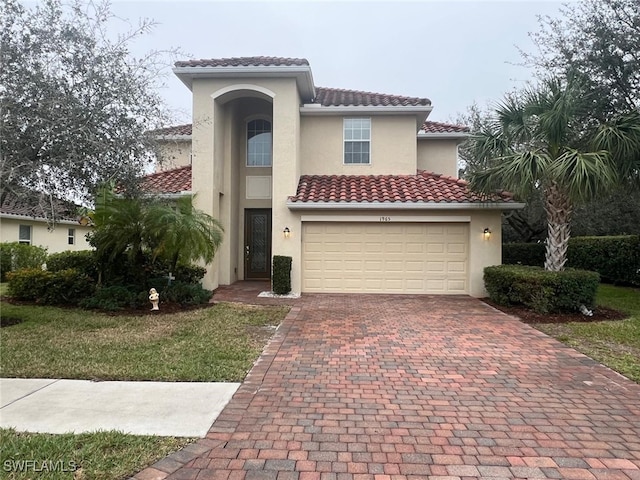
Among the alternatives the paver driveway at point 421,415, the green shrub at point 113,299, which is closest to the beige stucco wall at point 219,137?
the green shrub at point 113,299

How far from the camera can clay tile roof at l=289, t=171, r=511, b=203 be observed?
40.4 ft

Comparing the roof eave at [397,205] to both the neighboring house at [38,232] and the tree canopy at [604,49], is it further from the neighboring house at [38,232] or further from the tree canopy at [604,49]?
the neighboring house at [38,232]

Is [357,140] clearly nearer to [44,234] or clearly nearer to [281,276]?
[281,276]

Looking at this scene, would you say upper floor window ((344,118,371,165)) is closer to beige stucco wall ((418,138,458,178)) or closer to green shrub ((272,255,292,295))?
beige stucco wall ((418,138,458,178))

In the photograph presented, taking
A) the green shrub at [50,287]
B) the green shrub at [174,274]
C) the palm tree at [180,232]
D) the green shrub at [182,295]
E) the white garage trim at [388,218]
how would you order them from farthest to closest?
the white garage trim at [388,218], the green shrub at [174,274], the green shrub at [182,295], the green shrub at [50,287], the palm tree at [180,232]

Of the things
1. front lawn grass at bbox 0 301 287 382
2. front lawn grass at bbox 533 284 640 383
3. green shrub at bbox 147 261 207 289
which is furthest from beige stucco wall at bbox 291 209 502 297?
front lawn grass at bbox 0 301 287 382

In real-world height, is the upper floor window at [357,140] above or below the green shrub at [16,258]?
above

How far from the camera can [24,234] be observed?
19.5 metres

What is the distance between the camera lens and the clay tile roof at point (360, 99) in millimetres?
14219

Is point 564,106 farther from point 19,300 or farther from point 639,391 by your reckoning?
point 19,300

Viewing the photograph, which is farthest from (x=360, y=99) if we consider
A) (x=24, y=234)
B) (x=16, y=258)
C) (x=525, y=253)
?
(x=24, y=234)

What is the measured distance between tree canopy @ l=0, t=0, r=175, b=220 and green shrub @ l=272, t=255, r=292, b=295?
5.39 m

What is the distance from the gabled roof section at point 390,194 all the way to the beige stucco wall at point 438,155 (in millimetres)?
2521

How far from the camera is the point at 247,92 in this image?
1292 cm
